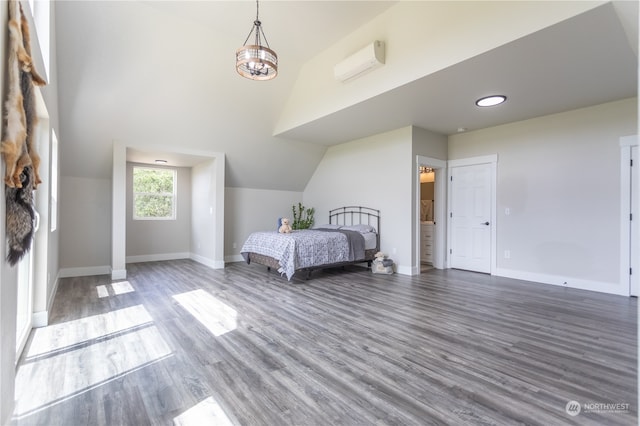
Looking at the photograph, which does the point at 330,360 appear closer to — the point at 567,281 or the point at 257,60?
the point at 257,60

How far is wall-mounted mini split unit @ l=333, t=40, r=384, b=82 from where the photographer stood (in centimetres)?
371

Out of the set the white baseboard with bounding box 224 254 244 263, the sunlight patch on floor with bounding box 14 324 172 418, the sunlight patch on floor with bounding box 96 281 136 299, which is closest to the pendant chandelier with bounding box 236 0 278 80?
the sunlight patch on floor with bounding box 14 324 172 418

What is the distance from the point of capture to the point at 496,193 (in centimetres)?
528

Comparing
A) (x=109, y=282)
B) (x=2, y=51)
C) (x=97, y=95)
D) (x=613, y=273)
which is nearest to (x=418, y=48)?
(x=2, y=51)

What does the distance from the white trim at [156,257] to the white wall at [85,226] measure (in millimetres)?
890

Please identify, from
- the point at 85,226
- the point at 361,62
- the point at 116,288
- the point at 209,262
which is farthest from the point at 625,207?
the point at 85,226

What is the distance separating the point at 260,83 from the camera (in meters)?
5.05

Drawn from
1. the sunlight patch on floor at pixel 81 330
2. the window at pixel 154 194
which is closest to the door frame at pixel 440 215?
the sunlight patch on floor at pixel 81 330

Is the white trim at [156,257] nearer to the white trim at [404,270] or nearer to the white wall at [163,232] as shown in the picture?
the white wall at [163,232]

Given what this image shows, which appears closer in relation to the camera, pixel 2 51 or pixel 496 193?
pixel 2 51

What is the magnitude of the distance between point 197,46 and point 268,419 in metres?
4.47

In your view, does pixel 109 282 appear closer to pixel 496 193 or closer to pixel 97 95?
pixel 97 95

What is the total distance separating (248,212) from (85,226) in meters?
3.01

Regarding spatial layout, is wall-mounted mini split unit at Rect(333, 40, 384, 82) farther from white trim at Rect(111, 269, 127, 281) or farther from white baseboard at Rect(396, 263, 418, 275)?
white trim at Rect(111, 269, 127, 281)
